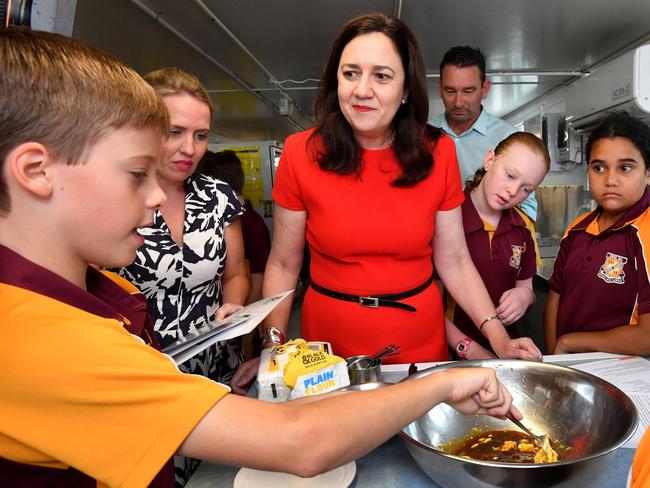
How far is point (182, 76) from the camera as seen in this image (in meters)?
1.45

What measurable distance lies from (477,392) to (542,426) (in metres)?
0.32

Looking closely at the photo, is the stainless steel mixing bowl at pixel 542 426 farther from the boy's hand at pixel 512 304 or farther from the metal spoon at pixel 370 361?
the boy's hand at pixel 512 304

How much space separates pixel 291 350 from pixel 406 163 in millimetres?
735

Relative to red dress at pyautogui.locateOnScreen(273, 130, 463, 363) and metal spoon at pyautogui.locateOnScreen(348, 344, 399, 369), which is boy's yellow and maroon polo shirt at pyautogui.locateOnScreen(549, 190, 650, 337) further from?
metal spoon at pyautogui.locateOnScreen(348, 344, 399, 369)

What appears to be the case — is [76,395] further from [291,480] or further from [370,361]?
[370,361]

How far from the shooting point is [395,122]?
159 cm

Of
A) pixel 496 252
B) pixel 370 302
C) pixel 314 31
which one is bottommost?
pixel 370 302

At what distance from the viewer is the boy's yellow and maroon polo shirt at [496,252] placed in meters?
1.96

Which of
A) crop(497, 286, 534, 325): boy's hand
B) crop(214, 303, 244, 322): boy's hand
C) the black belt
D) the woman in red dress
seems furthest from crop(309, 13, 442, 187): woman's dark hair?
crop(497, 286, 534, 325): boy's hand

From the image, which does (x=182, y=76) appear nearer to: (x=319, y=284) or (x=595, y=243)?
(x=319, y=284)

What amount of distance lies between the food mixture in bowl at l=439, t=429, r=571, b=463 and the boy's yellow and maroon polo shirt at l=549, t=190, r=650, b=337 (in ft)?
2.88

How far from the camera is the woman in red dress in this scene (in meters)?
1.45

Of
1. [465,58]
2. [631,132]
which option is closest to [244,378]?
[631,132]

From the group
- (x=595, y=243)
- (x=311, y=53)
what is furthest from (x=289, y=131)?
(x=595, y=243)
